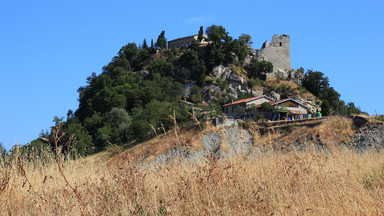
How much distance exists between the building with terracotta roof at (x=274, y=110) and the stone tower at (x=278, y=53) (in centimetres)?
2318

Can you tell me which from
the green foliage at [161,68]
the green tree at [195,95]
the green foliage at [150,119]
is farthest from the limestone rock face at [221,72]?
the green foliage at [150,119]

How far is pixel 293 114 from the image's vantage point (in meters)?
46.7

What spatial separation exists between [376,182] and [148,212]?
332cm

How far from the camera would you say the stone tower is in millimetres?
Answer: 73938

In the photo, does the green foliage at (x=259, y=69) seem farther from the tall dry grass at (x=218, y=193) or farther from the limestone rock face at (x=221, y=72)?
the tall dry grass at (x=218, y=193)

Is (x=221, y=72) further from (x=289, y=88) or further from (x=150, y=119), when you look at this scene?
(x=150, y=119)

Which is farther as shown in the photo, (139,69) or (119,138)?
(139,69)

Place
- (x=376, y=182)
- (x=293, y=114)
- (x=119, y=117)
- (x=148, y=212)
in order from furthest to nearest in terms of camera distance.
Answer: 1. (x=119, y=117)
2. (x=293, y=114)
3. (x=376, y=182)
4. (x=148, y=212)

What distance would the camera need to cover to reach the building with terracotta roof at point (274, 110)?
45406 millimetres

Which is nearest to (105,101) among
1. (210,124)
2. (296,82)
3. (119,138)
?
(119,138)

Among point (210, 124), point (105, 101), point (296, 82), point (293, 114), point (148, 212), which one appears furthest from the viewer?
point (296, 82)

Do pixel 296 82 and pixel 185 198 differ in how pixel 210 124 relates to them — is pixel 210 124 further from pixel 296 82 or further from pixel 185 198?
pixel 296 82

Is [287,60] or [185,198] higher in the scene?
[287,60]

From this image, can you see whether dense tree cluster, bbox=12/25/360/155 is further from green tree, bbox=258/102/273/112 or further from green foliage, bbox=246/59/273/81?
green tree, bbox=258/102/273/112
